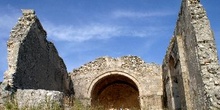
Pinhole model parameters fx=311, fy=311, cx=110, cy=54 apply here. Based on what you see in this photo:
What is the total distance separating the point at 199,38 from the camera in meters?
8.52

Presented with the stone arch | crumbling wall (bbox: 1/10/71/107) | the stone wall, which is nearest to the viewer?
crumbling wall (bbox: 1/10/71/107)

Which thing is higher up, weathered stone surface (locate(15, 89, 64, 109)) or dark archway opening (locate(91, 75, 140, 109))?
dark archway opening (locate(91, 75, 140, 109))

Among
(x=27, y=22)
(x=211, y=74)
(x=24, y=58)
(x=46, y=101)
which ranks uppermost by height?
(x=27, y=22)

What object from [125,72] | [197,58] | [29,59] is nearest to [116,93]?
[125,72]

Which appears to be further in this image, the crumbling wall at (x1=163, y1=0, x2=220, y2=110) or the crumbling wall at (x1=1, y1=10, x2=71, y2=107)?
the crumbling wall at (x1=1, y1=10, x2=71, y2=107)

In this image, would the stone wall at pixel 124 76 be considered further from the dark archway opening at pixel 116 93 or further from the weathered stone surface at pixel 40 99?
the weathered stone surface at pixel 40 99

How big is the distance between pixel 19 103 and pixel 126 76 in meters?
10.1

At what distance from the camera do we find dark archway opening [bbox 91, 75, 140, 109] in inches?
703

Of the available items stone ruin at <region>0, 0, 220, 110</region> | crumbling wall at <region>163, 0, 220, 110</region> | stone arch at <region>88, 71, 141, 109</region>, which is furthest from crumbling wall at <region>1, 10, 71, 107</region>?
crumbling wall at <region>163, 0, 220, 110</region>

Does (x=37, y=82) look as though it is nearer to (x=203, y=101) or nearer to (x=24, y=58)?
(x=24, y=58)

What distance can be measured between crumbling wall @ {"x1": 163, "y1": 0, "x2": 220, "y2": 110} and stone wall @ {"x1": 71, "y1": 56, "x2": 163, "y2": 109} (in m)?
4.91

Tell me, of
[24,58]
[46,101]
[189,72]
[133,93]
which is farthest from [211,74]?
[133,93]

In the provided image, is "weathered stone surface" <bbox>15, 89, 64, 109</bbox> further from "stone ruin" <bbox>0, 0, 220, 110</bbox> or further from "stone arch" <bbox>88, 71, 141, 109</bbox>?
"stone arch" <bbox>88, 71, 141, 109</bbox>

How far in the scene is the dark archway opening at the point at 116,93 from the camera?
58.5 feet
